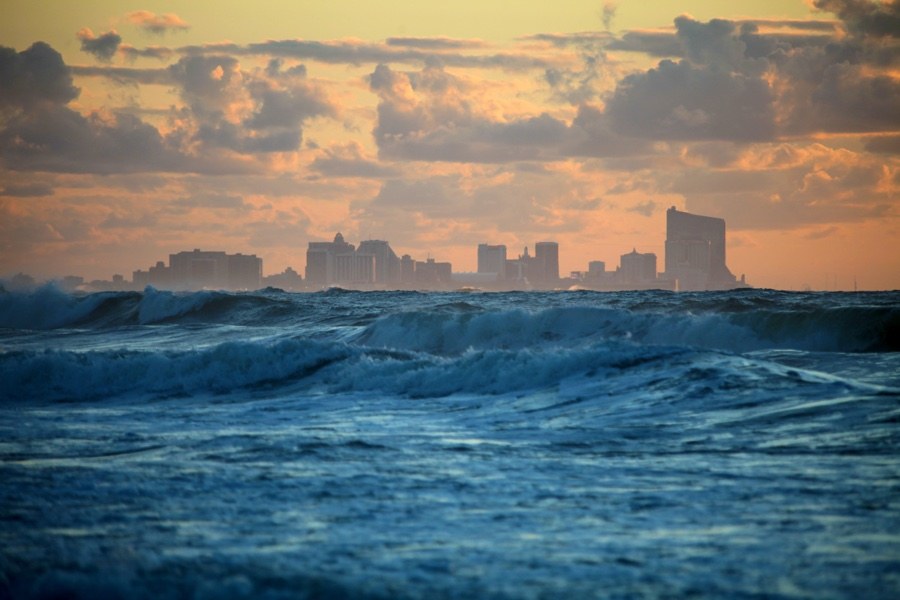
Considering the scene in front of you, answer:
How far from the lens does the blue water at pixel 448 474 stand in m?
5.82

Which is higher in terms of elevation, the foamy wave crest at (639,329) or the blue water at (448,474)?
the foamy wave crest at (639,329)

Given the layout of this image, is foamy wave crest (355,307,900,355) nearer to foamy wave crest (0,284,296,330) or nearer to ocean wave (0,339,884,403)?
ocean wave (0,339,884,403)

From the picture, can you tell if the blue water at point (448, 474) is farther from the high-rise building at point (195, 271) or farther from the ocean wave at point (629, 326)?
the high-rise building at point (195, 271)

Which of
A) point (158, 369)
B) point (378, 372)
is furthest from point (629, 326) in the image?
point (158, 369)

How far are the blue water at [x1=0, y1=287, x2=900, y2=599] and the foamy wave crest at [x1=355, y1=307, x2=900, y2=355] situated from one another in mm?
4444

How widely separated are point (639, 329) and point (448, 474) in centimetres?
1710

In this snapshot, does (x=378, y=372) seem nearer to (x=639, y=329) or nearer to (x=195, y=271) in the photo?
(x=639, y=329)

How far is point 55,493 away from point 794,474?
616 cm

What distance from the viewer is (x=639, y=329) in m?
25.3

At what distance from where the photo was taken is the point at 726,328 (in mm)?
24547

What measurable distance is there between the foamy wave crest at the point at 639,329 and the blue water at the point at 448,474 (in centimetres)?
444

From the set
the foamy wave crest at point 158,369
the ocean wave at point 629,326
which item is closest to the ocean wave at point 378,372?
the foamy wave crest at point 158,369

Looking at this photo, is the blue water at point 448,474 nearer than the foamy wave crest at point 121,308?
Yes

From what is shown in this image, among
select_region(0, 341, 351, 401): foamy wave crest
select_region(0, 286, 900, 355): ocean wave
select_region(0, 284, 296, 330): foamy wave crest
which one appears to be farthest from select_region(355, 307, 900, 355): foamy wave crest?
select_region(0, 284, 296, 330): foamy wave crest
